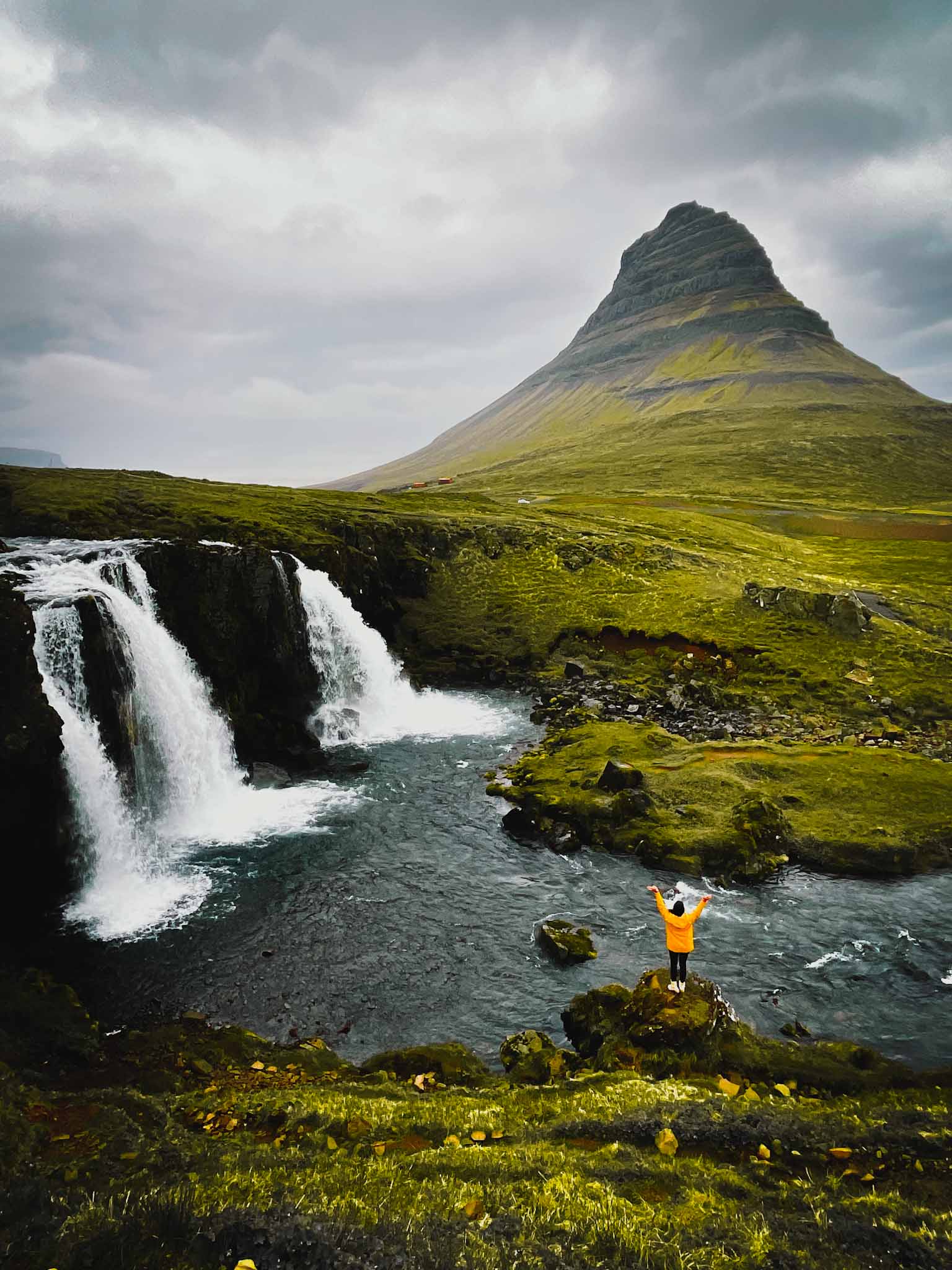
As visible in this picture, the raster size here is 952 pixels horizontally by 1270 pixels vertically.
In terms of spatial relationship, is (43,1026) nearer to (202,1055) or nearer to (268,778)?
(202,1055)

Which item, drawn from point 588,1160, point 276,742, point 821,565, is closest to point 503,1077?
point 588,1160

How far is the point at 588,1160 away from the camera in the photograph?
11.5 metres

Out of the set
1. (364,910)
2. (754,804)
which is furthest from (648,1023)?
(754,804)

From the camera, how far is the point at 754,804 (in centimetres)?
2777

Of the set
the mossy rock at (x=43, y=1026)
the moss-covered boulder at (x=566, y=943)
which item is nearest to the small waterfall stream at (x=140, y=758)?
the mossy rock at (x=43, y=1026)

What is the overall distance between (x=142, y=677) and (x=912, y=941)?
33411mm

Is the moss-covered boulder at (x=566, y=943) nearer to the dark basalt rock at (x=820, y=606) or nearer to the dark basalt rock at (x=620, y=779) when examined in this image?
the dark basalt rock at (x=620, y=779)

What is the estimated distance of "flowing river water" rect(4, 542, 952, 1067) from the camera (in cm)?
1908

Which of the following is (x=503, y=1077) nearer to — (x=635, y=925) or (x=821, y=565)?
(x=635, y=925)

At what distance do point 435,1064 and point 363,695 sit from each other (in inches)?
1341

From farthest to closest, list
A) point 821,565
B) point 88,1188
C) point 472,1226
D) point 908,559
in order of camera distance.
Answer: point 908,559 → point 821,565 → point 88,1188 → point 472,1226

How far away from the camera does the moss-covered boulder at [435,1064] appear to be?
16.1 m

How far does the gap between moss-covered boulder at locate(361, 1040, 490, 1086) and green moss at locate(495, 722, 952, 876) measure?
12.1 meters

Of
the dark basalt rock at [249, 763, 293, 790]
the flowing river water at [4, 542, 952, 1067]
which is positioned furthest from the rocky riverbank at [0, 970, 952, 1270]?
the dark basalt rock at [249, 763, 293, 790]
